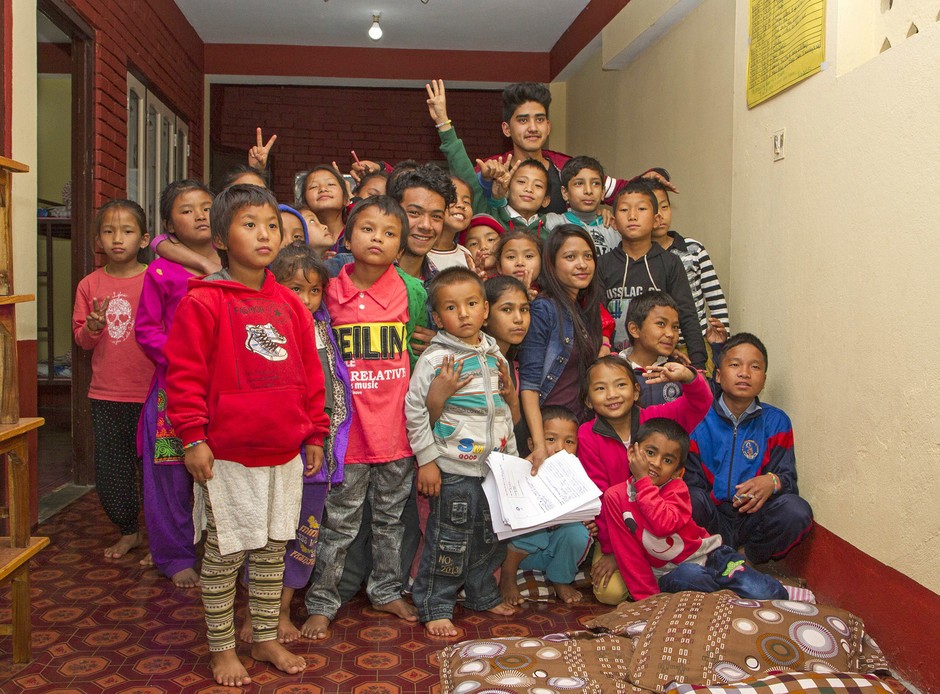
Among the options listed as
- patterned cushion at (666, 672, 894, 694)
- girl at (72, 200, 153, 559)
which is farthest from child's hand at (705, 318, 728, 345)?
girl at (72, 200, 153, 559)

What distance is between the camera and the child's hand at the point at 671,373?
9.21ft

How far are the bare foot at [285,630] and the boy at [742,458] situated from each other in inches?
55.4

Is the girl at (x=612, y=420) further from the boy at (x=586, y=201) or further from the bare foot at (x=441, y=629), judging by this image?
the boy at (x=586, y=201)

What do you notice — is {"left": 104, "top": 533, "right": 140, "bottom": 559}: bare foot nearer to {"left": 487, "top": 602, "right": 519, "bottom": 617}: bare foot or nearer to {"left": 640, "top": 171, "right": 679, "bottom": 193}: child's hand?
{"left": 487, "top": 602, "right": 519, "bottom": 617}: bare foot

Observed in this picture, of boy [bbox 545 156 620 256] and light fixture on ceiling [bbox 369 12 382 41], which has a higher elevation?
light fixture on ceiling [bbox 369 12 382 41]

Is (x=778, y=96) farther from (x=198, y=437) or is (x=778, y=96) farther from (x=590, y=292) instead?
(x=198, y=437)

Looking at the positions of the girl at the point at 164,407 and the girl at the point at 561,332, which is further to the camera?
the girl at the point at 561,332

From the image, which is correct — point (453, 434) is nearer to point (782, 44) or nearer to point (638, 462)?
point (638, 462)

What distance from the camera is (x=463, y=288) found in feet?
8.55

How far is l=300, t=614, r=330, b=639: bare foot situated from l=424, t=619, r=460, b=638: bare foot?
32cm

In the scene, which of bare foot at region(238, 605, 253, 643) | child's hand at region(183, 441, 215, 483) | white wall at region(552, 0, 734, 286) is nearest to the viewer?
child's hand at region(183, 441, 215, 483)

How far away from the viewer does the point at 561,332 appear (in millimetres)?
2982

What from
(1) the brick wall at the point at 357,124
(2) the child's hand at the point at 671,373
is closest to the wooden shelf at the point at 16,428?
(2) the child's hand at the point at 671,373

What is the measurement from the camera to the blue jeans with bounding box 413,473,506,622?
2652 mm
